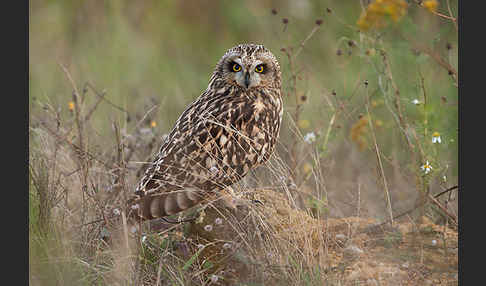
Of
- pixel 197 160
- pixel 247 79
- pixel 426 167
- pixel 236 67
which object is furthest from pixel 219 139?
pixel 426 167

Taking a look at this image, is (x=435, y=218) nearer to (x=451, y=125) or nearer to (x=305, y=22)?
(x=451, y=125)

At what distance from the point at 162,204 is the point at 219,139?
0.73 m

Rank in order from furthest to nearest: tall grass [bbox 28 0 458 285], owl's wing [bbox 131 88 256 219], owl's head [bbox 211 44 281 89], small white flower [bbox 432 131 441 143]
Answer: small white flower [bbox 432 131 441 143] → owl's head [bbox 211 44 281 89] → owl's wing [bbox 131 88 256 219] → tall grass [bbox 28 0 458 285]

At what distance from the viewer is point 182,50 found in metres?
11.6

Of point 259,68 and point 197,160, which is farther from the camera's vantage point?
point 259,68

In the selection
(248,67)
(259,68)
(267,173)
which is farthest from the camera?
(267,173)

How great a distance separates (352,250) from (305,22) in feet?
22.2

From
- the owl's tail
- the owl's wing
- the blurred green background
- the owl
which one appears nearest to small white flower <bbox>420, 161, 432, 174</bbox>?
the owl

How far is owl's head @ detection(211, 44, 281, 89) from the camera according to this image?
566 centimetres

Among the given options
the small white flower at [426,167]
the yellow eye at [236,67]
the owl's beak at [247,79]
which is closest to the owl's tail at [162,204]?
the owl's beak at [247,79]

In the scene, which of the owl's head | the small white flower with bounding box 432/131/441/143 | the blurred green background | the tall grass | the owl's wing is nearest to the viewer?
the tall grass

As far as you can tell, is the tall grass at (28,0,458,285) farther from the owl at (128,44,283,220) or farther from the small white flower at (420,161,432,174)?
the owl at (128,44,283,220)

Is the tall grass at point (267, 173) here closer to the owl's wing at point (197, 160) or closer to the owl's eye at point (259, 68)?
the owl's wing at point (197, 160)

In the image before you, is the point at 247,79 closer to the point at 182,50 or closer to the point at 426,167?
the point at 426,167
